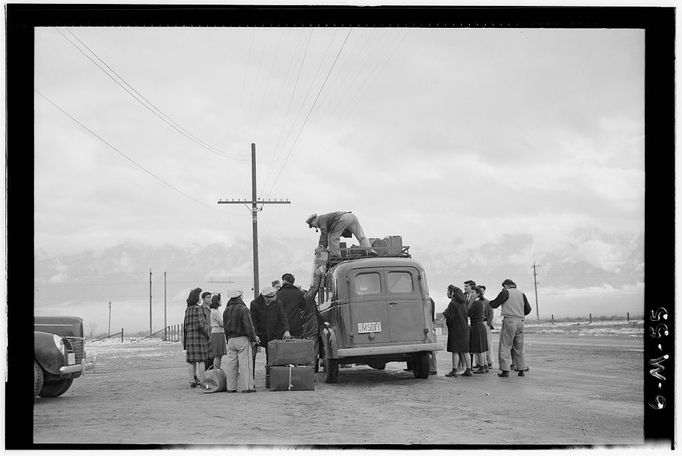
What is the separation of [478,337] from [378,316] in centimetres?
219

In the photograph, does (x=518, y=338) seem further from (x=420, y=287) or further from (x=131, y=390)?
(x=131, y=390)

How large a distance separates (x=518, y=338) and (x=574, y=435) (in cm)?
593

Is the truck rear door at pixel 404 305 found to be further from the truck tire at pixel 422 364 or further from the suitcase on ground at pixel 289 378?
the suitcase on ground at pixel 289 378

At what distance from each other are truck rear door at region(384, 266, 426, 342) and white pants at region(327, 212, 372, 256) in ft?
7.40

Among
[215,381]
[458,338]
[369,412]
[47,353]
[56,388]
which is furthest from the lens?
[458,338]

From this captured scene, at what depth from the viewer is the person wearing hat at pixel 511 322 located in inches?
573

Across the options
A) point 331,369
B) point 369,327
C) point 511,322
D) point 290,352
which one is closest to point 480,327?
point 511,322

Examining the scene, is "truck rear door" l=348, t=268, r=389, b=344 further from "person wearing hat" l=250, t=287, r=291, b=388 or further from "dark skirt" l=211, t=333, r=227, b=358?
"dark skirt" l=211, t=333, r=227, b=358

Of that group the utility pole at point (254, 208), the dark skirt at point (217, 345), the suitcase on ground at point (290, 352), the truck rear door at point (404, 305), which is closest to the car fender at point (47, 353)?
the dark skirt at point (217, 345)

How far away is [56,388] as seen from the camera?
12.6 meters

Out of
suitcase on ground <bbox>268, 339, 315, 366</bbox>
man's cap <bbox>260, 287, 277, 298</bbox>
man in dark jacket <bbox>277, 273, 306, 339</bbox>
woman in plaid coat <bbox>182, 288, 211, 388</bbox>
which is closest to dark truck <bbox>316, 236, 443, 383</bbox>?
man in dark jacket <bbox>277, 273, 306, 339</bbox>

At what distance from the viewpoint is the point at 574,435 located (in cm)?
884

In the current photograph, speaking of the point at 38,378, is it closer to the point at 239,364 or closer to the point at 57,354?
the point at 57,354

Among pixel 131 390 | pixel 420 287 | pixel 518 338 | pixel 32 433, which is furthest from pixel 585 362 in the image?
pixel 32 433
